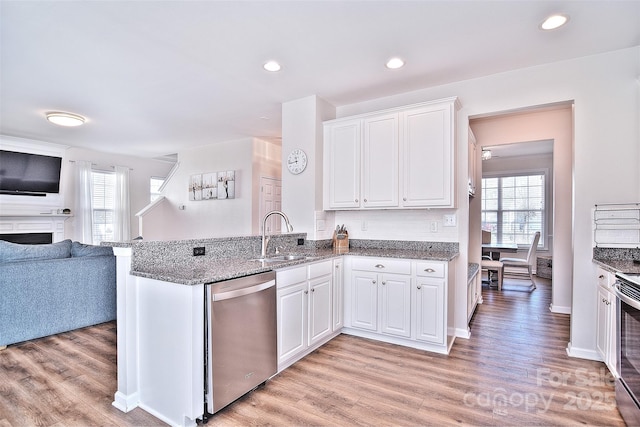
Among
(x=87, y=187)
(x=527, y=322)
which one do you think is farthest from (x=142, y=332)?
(x=87, y=187)

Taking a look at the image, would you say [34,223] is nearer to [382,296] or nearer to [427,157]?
[382,296]

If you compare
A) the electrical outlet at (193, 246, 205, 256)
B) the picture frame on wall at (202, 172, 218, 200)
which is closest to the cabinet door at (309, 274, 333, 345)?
the electrical outlet at (193, 246, 205, 256)

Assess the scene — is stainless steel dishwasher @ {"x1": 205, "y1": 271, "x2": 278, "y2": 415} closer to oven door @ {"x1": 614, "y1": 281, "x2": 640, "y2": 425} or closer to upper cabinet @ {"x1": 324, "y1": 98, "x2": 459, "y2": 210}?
upper cabinet @ {"x1": 324, "y1": 98, "x2": 459, "y2": 210}

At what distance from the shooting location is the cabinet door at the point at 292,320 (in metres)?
2.45

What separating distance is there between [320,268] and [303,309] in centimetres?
40

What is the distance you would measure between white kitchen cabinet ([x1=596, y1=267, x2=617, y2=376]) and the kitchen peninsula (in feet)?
3.55

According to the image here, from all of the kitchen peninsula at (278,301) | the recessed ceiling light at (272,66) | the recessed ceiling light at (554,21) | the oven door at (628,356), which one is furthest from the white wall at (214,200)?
the oven door at (628,356)

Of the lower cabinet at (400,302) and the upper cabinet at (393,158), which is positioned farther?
the upper cabinet at (393,158)

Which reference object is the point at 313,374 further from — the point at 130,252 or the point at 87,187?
the point at 87,187

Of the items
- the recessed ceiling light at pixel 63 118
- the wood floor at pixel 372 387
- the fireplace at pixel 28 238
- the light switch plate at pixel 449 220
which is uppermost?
the recessed ceiling light at pixel 63 118

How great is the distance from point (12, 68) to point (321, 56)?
2.96m

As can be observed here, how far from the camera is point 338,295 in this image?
3.22 m

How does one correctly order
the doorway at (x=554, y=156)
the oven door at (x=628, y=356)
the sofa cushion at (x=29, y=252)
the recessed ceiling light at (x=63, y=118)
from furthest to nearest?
the recessed ceiling light at (x=63, y=118) < the doorway at (x=554, y=156) < the sofa cushion at (x=29, y=252) < the oven door at (x=628, y=356)

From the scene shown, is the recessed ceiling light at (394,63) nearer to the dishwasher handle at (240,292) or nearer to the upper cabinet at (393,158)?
the upper cabinet at (393,158)
